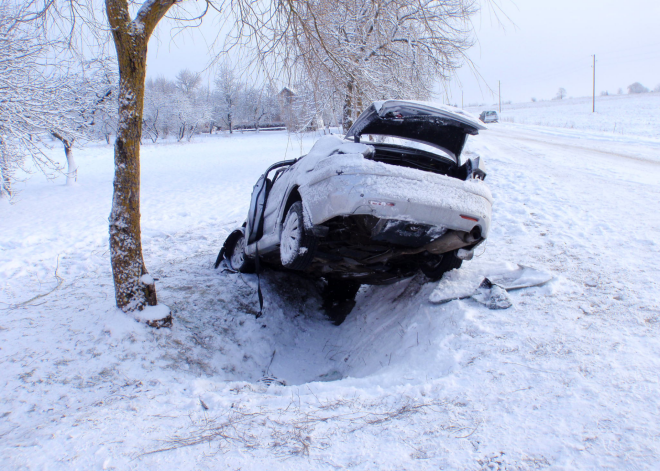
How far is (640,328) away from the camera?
9.80ft

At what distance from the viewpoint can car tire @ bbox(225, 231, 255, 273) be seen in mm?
5912

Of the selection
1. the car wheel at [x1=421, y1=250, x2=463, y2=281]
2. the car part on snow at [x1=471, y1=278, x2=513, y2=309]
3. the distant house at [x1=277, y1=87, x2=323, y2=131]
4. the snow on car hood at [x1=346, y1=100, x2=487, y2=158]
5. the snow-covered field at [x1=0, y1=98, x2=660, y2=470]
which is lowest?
the snow-covered field at [x1=0, y1=98, x2=660, y2=470]

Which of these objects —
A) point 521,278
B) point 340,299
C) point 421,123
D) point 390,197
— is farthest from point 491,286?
point 340,299

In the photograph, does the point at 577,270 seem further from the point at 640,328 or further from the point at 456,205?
the point at 456,205

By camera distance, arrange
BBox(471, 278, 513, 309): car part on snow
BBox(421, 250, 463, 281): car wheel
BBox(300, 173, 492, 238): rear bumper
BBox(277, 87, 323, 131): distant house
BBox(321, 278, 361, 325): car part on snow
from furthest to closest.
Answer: BBox(277, 87, 323, 131): distant house, BBox(321, 278, 361, 325): car part on snow, BBox(421, 250, 463, 281): car wheel, BBox(471, 278, 513, 309): car part on snow, BBox(300, 173, 492, 238): rear bumper

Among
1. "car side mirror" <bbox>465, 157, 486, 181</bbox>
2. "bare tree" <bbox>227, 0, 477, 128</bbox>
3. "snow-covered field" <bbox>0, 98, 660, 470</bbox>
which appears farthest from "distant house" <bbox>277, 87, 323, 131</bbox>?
"car side mirror" <bbox>465, 157, 486, 181</bbox>

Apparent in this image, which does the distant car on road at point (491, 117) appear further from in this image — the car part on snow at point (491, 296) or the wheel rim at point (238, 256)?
the car part on snow at point (491, 296)

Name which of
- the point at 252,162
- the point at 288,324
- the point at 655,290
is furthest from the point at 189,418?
the point at 252,162

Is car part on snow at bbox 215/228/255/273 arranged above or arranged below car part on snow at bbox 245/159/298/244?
below

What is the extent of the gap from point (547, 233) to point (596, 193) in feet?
8.93

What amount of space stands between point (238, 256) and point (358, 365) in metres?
3.06

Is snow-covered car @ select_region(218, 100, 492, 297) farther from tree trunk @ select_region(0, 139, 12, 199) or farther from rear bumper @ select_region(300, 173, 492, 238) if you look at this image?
tree trunk @ select_region(0, 139, 12, 199)

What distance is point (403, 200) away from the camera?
10.4ft

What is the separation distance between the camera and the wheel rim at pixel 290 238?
375cm
